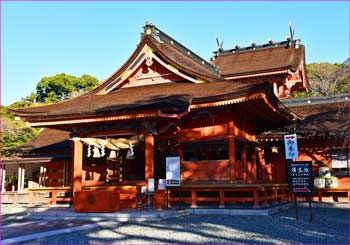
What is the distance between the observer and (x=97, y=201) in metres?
13.3

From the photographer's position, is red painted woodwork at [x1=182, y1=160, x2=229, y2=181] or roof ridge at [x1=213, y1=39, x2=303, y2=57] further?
roof ridge at [x1=213, y1=39, x2=303, y2=57]

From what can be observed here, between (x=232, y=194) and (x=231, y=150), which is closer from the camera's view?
(x=231, y=150)

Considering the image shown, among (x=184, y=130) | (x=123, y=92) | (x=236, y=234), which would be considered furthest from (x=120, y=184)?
(x=236, y=234)

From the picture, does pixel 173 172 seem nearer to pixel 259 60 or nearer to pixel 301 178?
pixel 301 178

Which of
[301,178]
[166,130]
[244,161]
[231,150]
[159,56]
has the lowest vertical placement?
[301,178]

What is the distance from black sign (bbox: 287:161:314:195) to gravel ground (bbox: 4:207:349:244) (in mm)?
905

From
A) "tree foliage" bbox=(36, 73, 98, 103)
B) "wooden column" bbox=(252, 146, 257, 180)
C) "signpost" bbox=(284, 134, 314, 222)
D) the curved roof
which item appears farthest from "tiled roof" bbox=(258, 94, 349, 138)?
"tree foliage" bbox=(36, 73, 98, 103)

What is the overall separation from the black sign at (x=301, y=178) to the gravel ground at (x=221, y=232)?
2.97 ft

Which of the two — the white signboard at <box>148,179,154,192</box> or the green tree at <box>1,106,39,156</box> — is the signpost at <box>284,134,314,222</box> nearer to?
the white signboard at <box>148,179,154,192</box>

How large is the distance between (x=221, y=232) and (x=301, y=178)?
12.9 feet

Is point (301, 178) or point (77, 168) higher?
point (77, 168)

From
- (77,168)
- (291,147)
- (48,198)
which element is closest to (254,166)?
(291,147)

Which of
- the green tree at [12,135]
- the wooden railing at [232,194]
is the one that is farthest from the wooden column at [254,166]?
the green tree at [12,135]

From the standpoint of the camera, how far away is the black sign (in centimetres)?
1166
